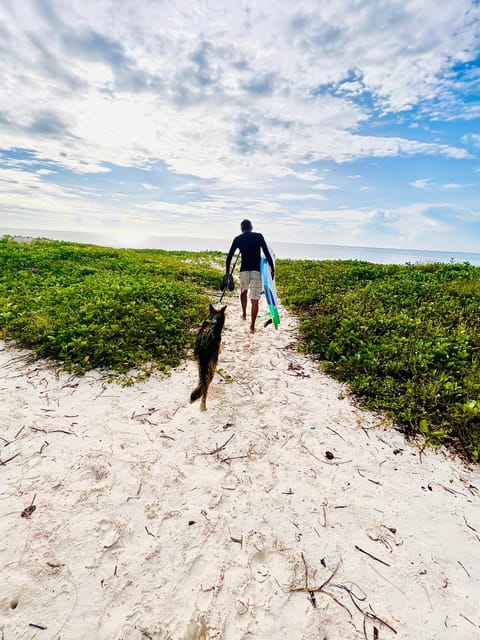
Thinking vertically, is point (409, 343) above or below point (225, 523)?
above

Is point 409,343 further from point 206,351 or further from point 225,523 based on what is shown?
point 225,523

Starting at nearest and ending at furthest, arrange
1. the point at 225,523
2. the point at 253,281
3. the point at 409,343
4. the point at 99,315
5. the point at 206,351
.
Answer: the point at 225,523, the point at 206,351, the point at 409,343, the point at 99,315, the point at 253,281

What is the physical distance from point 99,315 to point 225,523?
22.5ft

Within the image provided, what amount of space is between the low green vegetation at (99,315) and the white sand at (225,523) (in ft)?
4.72

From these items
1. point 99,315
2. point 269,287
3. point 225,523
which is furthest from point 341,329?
point 99,315

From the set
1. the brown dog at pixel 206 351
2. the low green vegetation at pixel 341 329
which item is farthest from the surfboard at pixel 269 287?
the brown dog at pixel 206 351

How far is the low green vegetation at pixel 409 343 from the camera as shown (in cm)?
564

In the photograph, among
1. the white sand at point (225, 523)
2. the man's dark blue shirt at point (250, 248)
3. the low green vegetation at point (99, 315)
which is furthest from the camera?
the man's dark blue shirt at point (250, 248)

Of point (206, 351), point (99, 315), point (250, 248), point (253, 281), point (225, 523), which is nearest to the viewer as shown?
point (225, 523)

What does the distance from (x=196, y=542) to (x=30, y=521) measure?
1.99 m

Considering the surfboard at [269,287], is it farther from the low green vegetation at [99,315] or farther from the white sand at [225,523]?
the white sand at [225,523]

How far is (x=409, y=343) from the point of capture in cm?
775

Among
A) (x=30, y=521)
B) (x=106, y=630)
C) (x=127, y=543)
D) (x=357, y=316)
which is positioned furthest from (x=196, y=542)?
(x=357, y=316)

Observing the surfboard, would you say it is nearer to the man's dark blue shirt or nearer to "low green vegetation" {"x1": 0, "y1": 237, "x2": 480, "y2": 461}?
the man's dark blue shirt
